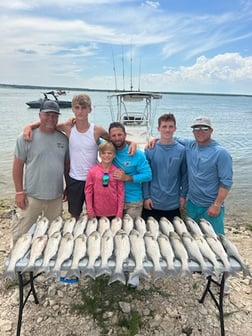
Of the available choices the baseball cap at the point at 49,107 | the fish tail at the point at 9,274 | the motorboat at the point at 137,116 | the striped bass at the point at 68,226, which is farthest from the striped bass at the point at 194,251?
the motorboat at the point at 137,116

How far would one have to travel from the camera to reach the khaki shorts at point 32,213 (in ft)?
14.5

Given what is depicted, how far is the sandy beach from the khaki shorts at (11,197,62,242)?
0.73 meters

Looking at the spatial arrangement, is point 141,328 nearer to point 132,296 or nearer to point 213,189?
point 132,296

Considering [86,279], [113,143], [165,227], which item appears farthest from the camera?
[86,279]

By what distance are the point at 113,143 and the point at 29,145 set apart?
3.59ft

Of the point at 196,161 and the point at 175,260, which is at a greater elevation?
the point at 196,161

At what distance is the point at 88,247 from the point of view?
318cm

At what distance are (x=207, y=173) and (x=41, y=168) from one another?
84.4 inches

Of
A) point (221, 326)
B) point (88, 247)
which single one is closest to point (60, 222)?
point (88, 247)

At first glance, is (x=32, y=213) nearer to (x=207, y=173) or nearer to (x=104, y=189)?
(x=104, y=189)

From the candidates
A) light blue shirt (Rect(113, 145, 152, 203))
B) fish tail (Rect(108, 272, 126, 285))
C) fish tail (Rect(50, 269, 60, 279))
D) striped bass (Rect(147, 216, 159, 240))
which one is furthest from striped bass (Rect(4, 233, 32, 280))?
light blue shirt (Rect(113, 145, 152, 203))

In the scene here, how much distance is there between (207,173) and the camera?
13.3 ft

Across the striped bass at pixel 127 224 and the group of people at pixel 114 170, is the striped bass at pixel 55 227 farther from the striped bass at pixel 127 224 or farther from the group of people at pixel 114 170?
the striped bass at pixel 127 224

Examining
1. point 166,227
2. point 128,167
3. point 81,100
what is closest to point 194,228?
point 166,227
